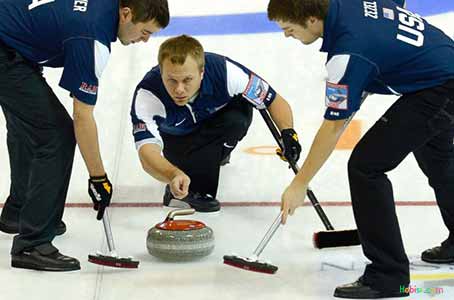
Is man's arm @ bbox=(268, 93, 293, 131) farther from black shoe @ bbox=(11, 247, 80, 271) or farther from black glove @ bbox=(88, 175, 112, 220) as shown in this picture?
black shoe @ bbox=(11, 247, 80, 271)

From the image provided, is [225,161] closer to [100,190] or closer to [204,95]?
[204,95]

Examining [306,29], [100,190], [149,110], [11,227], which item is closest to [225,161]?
[149,110]

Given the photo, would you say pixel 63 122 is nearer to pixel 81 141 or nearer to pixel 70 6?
pixel 81 141

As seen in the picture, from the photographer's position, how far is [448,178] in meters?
3.80

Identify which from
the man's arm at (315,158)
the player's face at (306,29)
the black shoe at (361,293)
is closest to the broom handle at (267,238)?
the man's arm at (315,158)

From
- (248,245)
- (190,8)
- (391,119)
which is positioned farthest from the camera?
(190,8)

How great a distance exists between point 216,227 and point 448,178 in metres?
1.05

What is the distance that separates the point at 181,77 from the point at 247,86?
16.7 inches

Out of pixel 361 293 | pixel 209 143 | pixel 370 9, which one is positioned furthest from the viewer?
pixel 209 143

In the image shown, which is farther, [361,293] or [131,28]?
[131,28]

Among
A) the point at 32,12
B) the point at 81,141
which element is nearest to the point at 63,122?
Result: the point at 81,141

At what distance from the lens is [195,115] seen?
14.7ft

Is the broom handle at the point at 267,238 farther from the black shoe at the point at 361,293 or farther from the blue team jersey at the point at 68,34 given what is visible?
the blue team jersey at the point at 68,34

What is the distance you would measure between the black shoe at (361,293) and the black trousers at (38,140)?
1.12 m
